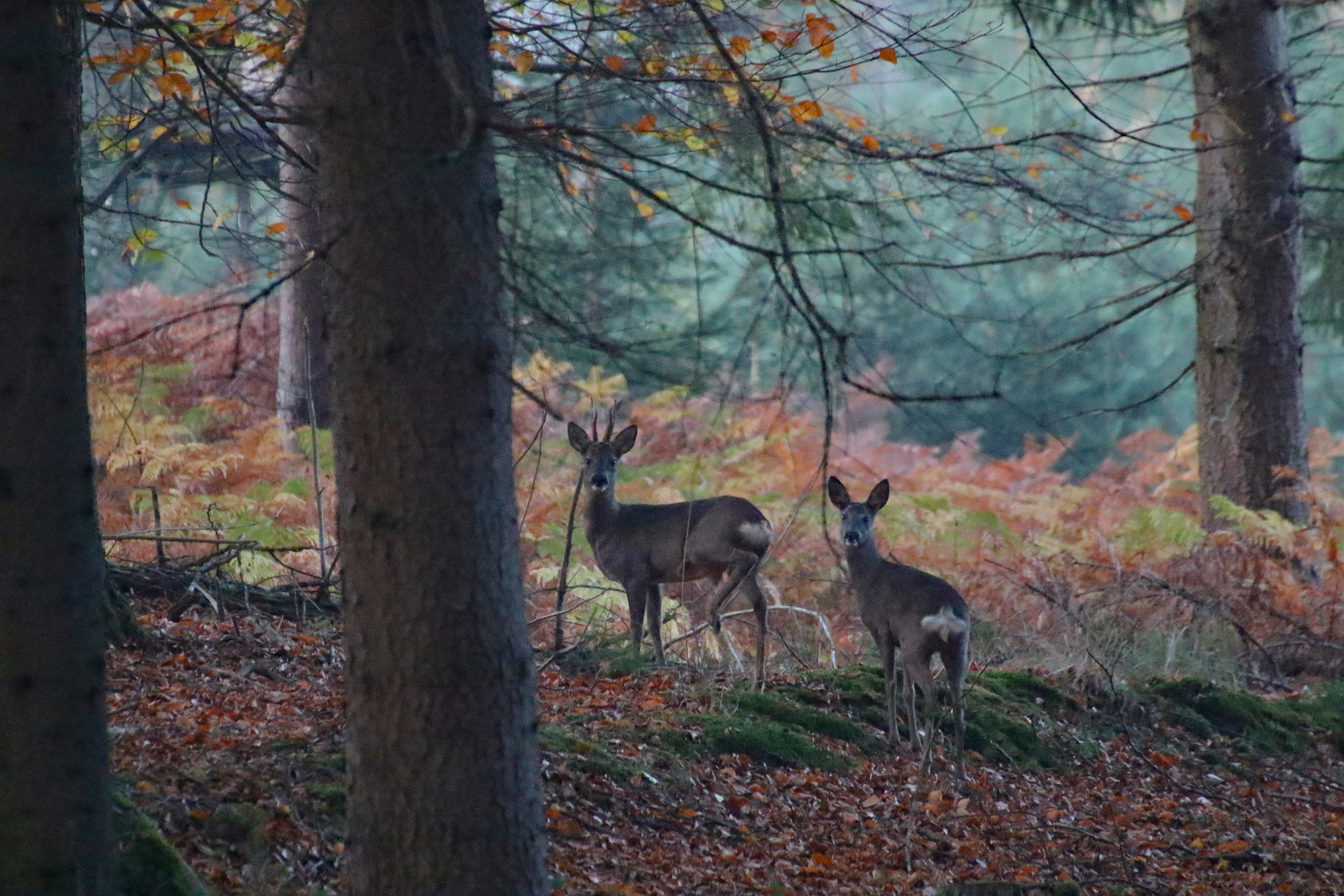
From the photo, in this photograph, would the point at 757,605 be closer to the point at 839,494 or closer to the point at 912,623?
the point at 839,494

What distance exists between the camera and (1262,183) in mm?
10430

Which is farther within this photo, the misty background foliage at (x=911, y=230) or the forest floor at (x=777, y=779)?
the forest floor at (x=777, y=779)

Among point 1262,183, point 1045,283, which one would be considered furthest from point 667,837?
point 1045,283

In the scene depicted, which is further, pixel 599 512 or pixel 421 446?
pixel 599 512

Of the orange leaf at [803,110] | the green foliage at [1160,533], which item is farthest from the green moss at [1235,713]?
the orange leaf at [803,110]

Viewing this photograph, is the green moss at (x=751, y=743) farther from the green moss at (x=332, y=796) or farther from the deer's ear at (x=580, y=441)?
the deer's ear at (x=580, y=441)

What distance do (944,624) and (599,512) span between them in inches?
118

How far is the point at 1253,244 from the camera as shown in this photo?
1038 cm

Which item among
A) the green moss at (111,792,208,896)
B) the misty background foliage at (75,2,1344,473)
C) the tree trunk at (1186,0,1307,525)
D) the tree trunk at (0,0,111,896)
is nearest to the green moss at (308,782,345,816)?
the green moss at (111,792,208,896)

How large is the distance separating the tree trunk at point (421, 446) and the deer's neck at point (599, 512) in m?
5.38

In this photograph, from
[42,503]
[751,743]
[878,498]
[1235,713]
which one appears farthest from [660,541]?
[42,503]

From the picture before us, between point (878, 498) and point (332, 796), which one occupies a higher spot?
point (878, 498)

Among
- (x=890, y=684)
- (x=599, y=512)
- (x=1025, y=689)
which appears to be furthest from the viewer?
(x=599, y=512)

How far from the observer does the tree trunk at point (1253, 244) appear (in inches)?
410
